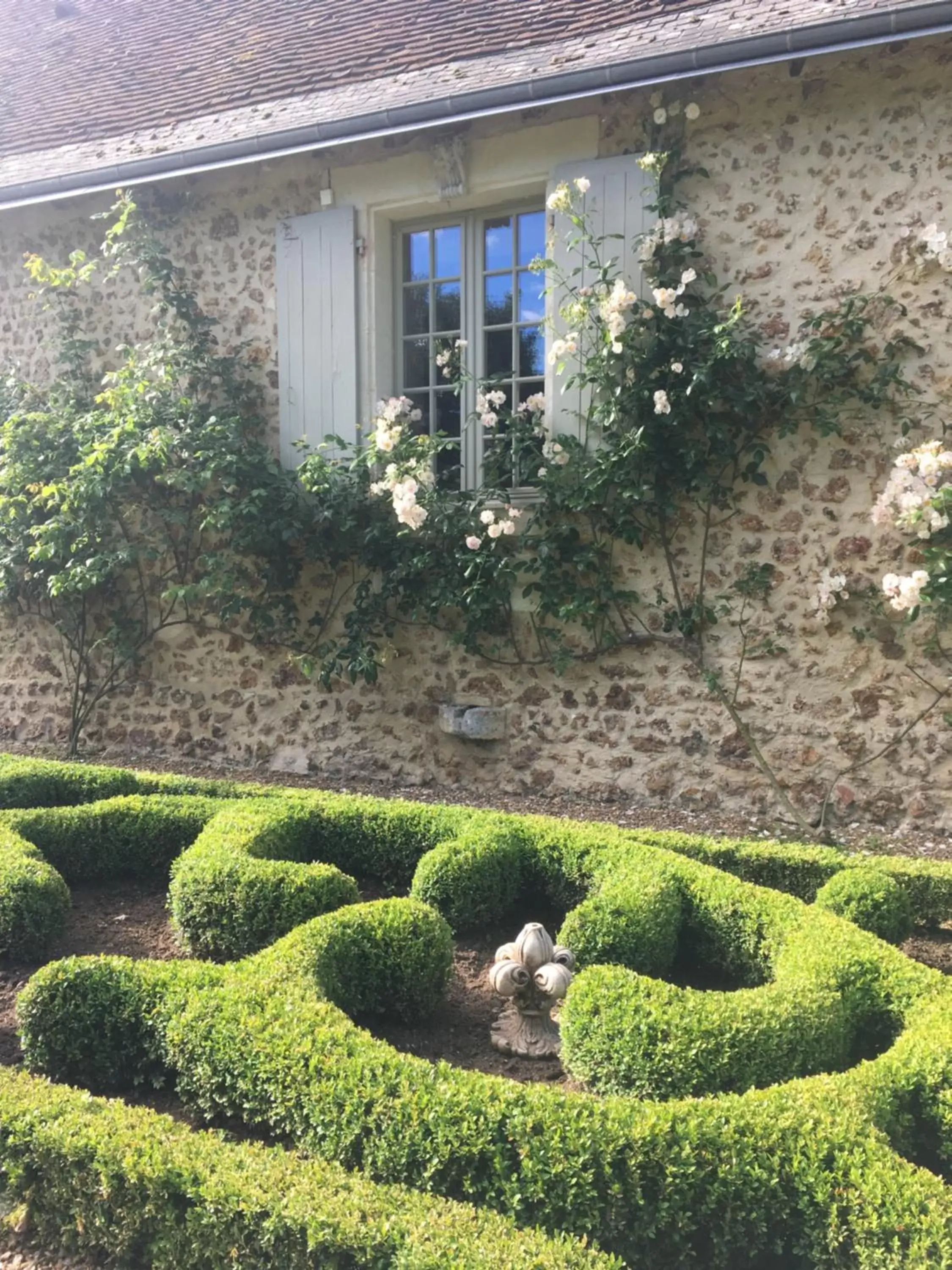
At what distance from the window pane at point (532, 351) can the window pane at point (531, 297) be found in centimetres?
7

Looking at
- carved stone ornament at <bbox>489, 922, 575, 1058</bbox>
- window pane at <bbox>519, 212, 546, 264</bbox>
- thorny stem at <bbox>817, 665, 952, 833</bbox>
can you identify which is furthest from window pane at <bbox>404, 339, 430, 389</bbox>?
carved stone ornament at <bbox>489, 922, 575, 1058</bbox>

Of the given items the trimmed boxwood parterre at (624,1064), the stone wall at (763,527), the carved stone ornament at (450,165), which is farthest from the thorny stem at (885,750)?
the carved stone ornament at (450,165)

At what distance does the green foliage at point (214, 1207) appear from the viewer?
1.50 m

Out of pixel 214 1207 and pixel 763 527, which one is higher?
pixel 763 527

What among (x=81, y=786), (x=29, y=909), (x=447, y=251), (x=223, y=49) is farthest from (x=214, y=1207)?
(x=223, y=49)

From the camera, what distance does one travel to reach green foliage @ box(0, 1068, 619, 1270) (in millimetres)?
1505

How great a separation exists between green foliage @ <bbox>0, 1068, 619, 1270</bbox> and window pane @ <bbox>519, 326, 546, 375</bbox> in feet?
14.1

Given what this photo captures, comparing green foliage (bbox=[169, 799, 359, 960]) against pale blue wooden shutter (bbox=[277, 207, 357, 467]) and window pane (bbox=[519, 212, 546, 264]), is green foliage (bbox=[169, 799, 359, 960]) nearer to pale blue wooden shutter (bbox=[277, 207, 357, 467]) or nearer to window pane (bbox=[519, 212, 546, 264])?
pale blue wooden shutter (bbox=[277, 207, 357, 467])

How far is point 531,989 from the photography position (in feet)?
8.07

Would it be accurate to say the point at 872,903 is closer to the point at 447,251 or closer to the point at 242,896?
the point at 242,896

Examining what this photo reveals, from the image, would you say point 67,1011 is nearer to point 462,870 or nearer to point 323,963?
point 323,963

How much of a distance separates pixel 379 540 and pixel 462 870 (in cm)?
255

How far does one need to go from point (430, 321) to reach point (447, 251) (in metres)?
0.41

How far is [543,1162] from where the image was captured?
1.71m
